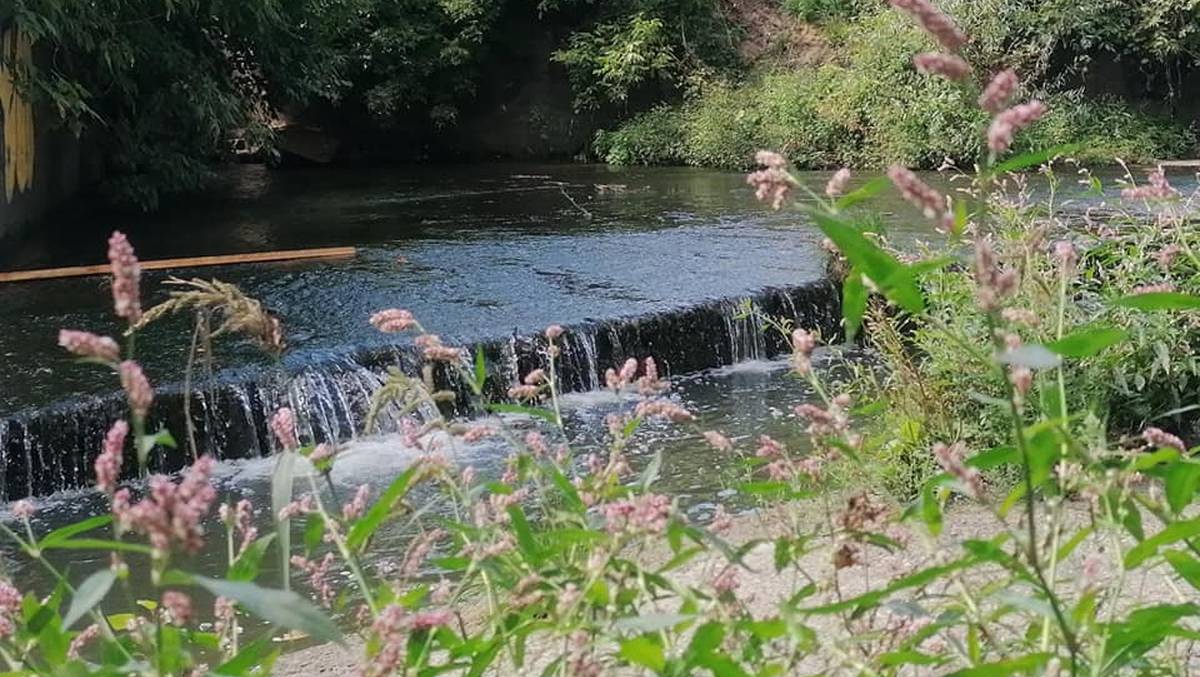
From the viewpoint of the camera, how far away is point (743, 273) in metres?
8.05

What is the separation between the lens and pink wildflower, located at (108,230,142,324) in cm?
85

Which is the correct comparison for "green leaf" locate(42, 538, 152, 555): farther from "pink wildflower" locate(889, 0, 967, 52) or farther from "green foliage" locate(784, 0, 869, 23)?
"green foliage" locate(784, 0, 869, 23)

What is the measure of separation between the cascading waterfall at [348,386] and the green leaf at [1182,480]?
3316 mm

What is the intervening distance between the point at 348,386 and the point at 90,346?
5.32m

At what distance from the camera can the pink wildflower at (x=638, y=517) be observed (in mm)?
1053

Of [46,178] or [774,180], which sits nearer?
[774,180]

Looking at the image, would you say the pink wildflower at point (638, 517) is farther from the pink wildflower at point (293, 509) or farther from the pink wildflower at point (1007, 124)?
the pink wildflower at point (1007, 124)

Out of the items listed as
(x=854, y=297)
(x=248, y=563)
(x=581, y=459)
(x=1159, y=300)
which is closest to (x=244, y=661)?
(x=248, y=563)

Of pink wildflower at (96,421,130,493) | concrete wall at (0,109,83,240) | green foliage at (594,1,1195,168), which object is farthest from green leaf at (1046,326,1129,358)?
green foliage at (594,1,1195,168)

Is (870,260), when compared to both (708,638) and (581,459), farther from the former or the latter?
(581,459)

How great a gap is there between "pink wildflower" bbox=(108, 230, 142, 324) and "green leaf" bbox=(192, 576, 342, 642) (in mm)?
200

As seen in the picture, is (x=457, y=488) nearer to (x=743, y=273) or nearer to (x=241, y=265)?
(x=743, y=273)

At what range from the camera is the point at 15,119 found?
9.55 m

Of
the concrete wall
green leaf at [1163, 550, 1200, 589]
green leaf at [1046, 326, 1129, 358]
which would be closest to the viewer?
green leaf at [1046, 326, 1129, 358]
